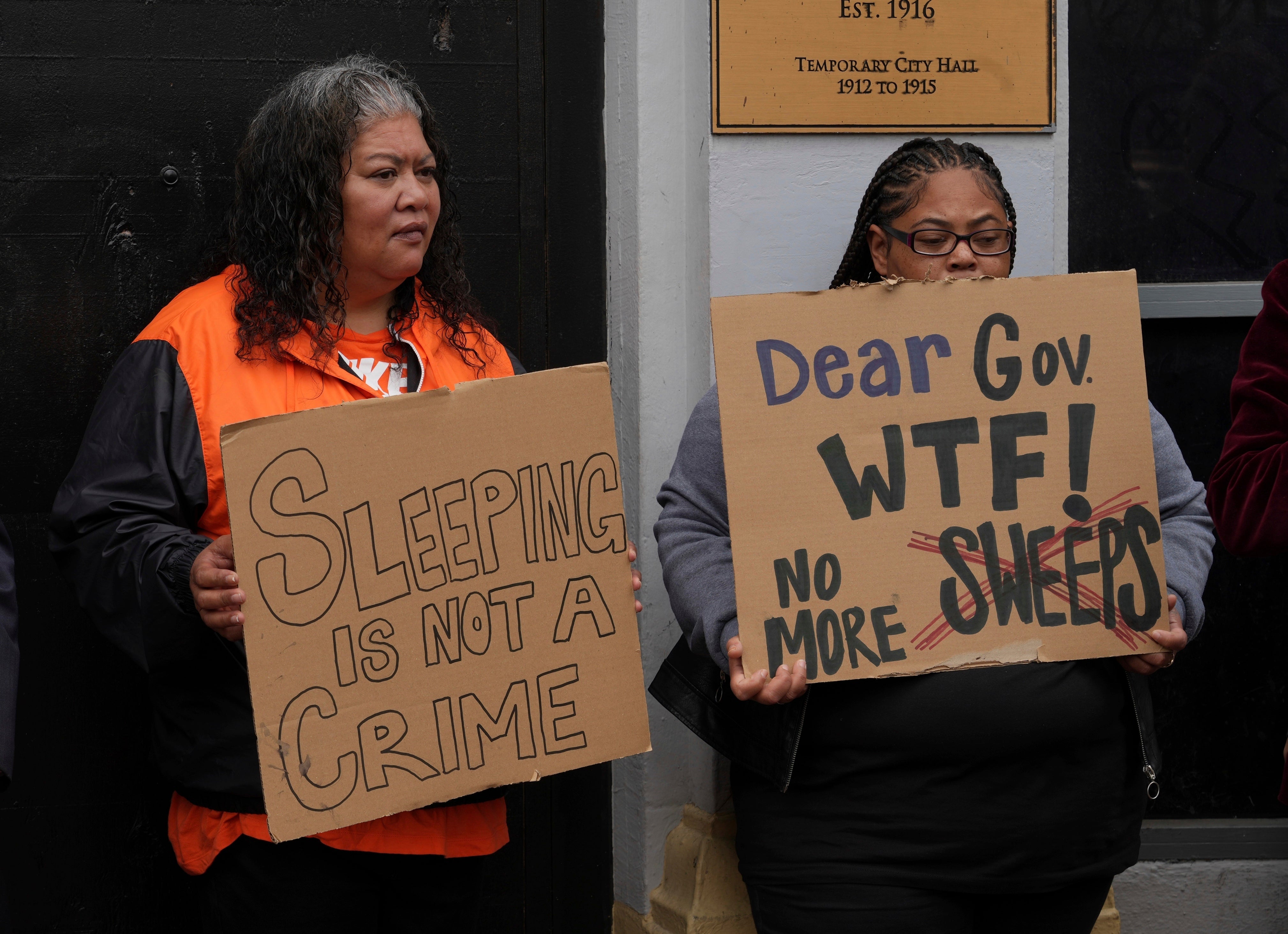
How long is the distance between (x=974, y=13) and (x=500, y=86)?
1.05 metres

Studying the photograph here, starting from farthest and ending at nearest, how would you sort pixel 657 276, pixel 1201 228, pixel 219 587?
pixel 1201 228
pixel 657 276
pixel 219 587

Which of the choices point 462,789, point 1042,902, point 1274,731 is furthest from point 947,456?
point 1274,731

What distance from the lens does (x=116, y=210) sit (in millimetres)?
2600

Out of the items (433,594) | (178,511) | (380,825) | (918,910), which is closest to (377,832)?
(380,825)

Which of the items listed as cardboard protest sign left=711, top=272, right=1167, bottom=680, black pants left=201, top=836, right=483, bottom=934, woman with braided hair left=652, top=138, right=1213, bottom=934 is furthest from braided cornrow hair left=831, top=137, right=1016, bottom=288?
black pants left=201, top=836, right=483, bottom=934

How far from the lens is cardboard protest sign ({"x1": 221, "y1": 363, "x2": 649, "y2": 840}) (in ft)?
5.68

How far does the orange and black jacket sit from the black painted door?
70cm

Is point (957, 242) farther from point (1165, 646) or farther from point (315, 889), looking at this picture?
point (315, 889)

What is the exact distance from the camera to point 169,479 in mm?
1884

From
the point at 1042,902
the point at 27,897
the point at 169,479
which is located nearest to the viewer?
the point at 169,479

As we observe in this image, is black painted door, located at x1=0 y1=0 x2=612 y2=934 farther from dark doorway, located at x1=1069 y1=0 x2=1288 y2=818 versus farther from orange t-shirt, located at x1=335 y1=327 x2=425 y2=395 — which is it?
dark doorway, located at x1=1069 y1=0 x2=1288 y2=818

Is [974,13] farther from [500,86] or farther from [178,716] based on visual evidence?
[178,716]

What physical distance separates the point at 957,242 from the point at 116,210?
171cm

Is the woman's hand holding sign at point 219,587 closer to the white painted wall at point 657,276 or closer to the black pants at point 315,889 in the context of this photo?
the black pants at point 315,889
